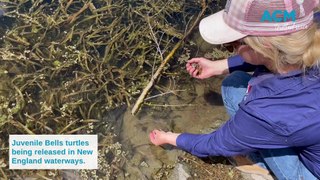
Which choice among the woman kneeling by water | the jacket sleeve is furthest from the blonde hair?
the jacket sleeve

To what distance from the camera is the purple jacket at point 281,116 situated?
1.47 m

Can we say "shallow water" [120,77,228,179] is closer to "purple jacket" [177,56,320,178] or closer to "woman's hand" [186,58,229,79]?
"woman's hand" [186,58,229,79]

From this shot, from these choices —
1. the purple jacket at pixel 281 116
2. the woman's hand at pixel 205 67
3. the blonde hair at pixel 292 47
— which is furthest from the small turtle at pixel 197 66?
the blonde hair at pixel 292 47

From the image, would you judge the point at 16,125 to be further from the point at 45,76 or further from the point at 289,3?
the point at 289,3

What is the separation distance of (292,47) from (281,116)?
239 mm

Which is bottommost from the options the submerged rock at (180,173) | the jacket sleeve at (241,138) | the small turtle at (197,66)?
the submerged rock at (180,173)

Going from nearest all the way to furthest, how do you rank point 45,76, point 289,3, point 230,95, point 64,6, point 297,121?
1. point 289,3
2. point 297,121
3. point 230,95
4. point 45,76
5. point 64,6

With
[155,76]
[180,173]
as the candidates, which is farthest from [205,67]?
[180,173]

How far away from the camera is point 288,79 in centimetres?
148

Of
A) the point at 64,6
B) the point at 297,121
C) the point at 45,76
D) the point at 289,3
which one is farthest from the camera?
the point at 64,6

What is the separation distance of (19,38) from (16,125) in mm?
511

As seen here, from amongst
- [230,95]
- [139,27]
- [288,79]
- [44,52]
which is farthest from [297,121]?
[44,52]

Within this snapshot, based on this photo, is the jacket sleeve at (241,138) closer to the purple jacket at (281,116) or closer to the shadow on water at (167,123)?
the purple jacket at (281,116)

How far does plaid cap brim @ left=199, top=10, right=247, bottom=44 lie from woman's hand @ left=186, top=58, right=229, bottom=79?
60 cm
